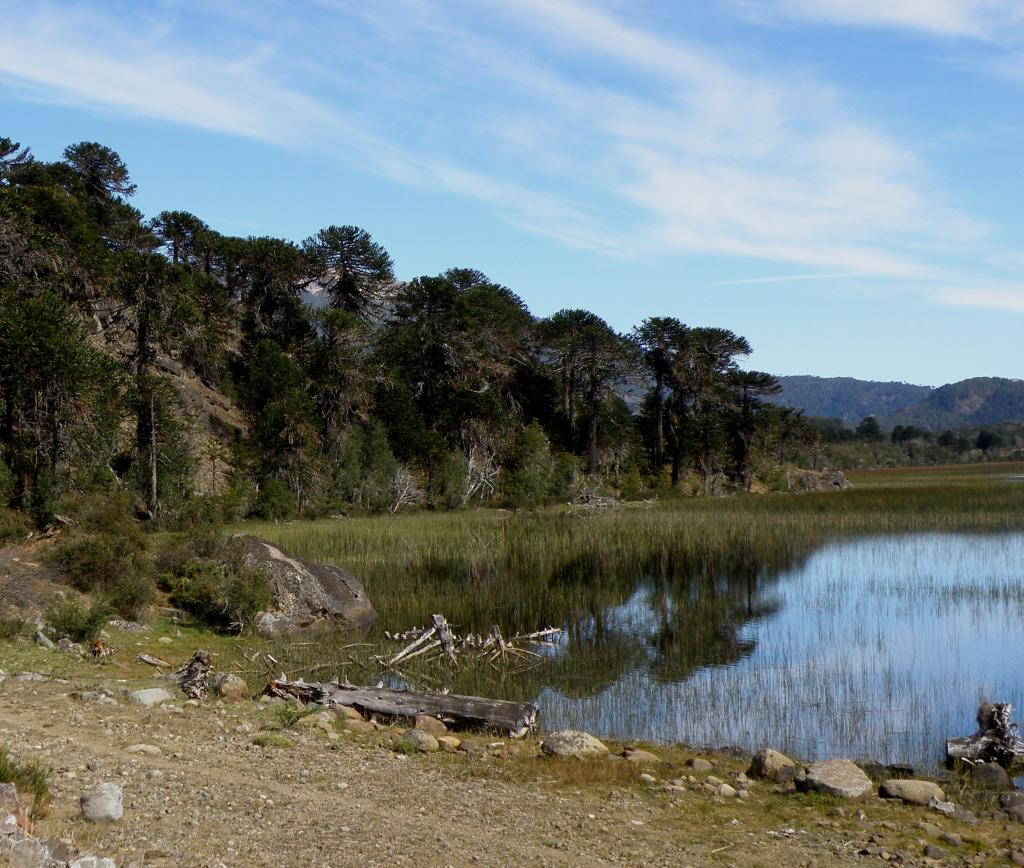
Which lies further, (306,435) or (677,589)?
(306,435)

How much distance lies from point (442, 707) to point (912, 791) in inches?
187

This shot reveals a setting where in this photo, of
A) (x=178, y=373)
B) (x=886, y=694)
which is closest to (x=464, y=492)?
(x=178, y=373)

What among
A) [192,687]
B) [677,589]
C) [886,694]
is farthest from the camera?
[677,589]

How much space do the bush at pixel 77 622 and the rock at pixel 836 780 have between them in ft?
31.5

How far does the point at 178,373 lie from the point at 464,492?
13618mm

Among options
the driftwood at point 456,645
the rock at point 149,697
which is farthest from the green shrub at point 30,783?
the driftwood at point 456,645

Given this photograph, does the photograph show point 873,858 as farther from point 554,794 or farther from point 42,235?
point 42,235

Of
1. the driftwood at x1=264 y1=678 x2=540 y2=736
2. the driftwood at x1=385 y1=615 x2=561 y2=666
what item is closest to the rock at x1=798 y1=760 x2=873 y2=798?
the driftwood at x1=264 y1=678 x2=540 y2=736

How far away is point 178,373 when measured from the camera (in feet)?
135

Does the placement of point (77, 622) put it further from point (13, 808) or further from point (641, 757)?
point (13, 808)

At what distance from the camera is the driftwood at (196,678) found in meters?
10.5

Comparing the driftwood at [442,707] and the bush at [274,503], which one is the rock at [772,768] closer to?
the driftwood at [442,707]

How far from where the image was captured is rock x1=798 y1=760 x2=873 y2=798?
8.39 m

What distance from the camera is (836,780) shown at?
336 inches
